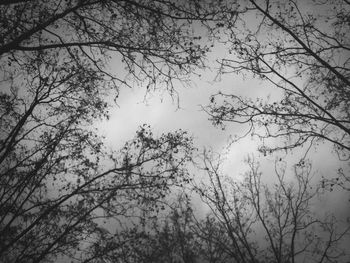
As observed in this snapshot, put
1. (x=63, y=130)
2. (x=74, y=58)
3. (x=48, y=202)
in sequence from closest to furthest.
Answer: (x=74, y=58) < (x=48, y=202) < (x=63, y=130)

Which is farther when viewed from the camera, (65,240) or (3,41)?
(65,240)

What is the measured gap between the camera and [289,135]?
7.92 meters

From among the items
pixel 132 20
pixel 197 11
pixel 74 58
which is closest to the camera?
pixel 197 11

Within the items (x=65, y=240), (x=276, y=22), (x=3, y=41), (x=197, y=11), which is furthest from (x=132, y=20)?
(x=65, y=240)

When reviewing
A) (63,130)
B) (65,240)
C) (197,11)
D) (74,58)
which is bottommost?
(65,240)

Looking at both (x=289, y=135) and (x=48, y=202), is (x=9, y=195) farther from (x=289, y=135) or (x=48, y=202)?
(x=289, y=135)

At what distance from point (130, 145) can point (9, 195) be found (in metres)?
4.16

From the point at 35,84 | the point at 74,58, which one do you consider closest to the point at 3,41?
the point at 74,58

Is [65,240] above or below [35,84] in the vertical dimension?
below

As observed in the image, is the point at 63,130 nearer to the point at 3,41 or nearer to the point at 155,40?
the point at 3,41

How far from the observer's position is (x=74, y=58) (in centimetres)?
543

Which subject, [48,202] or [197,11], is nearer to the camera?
[197,11]

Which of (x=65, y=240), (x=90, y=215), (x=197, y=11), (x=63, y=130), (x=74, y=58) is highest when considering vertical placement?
(x=63, y=130)

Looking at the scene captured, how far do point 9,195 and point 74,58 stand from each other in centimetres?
601
